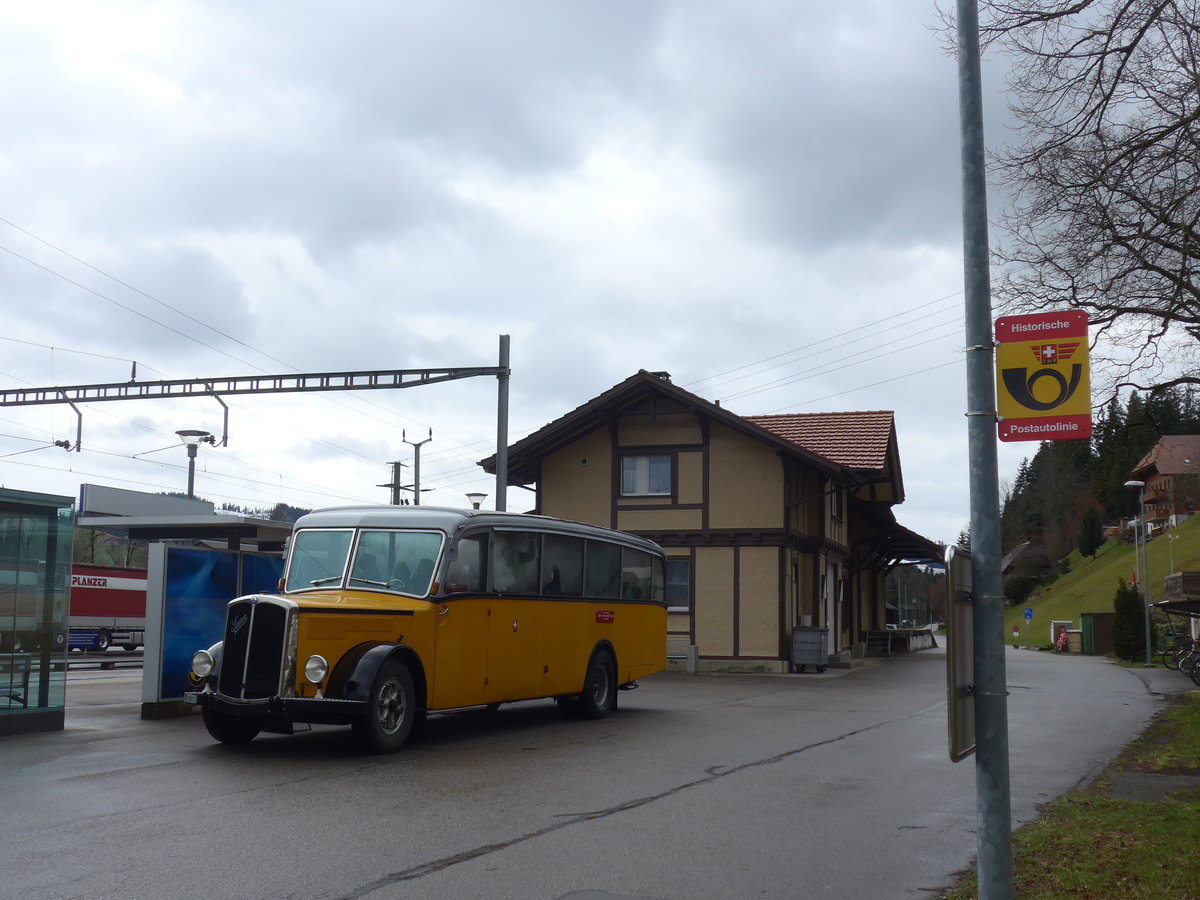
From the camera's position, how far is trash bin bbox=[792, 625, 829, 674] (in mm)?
29734

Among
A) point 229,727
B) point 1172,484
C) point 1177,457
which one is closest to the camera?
point 229,727

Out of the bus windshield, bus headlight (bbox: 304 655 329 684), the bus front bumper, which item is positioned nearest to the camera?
the bus front bumper

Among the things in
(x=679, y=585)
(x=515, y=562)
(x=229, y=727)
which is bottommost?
(x=229, y=727)

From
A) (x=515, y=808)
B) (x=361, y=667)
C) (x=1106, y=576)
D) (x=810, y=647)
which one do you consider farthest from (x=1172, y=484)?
(x=515, y=808)

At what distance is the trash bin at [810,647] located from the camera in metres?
29.7

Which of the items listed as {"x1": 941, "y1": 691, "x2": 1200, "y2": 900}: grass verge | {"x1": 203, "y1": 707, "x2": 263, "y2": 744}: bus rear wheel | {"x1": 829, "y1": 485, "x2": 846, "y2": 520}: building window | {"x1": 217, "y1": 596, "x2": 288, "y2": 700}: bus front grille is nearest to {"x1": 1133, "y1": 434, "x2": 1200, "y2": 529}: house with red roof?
{"x1": 829, "y1": 485, "x2": 846, "y2": 520}: building window

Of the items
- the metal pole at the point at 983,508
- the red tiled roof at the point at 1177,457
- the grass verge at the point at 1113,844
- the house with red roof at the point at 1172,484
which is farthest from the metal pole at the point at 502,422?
the house with red roof at the point at 1172,484

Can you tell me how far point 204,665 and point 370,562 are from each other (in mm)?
2006

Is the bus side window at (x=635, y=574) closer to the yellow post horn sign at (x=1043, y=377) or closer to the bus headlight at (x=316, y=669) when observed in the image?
the bus headlight at (x=316, y=669)

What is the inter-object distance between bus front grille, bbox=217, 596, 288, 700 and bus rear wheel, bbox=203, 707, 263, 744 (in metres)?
0.47

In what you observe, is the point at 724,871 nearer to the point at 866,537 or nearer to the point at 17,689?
the point at 17,689

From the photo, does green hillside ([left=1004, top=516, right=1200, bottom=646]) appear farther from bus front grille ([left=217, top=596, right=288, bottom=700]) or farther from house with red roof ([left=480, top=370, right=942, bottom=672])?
bus front grille ([left=217, top=596, right=288, bottom=700])

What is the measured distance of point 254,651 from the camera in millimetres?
11516

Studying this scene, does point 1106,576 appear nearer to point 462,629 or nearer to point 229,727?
point 462,629
